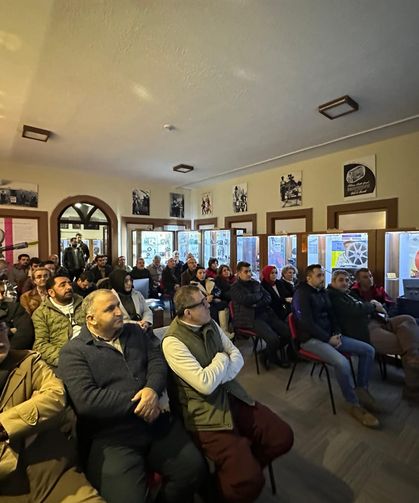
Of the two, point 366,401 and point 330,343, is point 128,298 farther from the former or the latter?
point 366,401

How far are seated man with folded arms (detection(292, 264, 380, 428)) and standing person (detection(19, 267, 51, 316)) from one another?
7.96 feet

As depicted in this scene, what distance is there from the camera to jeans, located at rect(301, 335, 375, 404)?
2.32 m

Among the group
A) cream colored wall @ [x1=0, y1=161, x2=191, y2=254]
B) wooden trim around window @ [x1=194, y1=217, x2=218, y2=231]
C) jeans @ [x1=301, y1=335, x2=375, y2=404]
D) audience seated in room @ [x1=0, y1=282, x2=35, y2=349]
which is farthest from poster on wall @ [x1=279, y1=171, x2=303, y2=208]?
audience seated in room @ [x1=0, y1=282, x2=35, y2=349]

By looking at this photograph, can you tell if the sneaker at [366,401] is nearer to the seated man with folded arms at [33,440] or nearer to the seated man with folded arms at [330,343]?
the seated man with folded arms at [330,343]

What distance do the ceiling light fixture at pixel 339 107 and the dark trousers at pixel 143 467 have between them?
10.9 feet

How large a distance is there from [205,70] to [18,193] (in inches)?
184

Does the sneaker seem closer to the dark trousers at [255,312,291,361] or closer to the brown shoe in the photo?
the brown shoe

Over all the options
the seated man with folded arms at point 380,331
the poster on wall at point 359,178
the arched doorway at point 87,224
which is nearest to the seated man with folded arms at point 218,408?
the seated man with folded arms at point 380,331

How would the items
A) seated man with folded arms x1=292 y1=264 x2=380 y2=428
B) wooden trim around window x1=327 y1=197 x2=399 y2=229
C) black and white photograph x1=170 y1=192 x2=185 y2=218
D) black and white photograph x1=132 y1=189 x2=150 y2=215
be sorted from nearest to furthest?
seated man with folded arms x1=292 y1=264 x2=380 y2=428 → wooden trim around window x1=327 y1=197 x2=399 y2=229 → black and white photograph x1=132 y1=189 x2=150 y2=215 → black and white photograph x1=170 y1=192 x2=185 y2=218

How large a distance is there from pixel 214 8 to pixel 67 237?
5550 mm

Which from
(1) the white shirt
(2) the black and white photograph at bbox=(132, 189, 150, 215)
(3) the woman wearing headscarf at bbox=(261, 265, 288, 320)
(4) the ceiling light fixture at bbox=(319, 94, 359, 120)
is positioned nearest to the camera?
(1) the white shirt

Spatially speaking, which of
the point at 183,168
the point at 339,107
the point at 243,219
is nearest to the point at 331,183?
the point at 339,107

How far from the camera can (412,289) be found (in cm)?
334

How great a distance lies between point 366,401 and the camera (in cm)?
235
